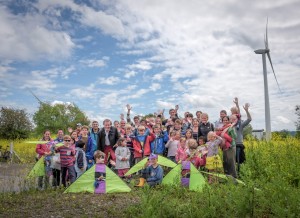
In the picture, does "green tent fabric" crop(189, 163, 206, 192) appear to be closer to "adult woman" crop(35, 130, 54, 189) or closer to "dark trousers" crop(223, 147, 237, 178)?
"dark trousers" crop(223, 147, 237, 178)

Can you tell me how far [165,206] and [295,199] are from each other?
2.03 m

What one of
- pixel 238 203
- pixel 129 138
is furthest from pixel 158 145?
pixel 238 203

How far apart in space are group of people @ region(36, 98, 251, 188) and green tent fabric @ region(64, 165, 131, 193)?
23.8 inches

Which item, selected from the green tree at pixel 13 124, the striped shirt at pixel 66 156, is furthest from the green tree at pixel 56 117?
the striped shirt at pixel 66 156

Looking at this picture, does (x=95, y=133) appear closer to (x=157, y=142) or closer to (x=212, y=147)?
(x=157, y=142)

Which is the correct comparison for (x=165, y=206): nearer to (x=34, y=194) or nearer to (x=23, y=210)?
(x=23, y=210)

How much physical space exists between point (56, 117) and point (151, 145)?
2113 inches

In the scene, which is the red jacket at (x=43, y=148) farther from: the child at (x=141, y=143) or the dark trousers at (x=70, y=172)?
the child at (x=141, y=143)

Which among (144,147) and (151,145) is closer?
(144,147)

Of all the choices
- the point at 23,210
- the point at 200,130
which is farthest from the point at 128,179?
the point at 23,210

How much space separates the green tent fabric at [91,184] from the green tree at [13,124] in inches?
1184

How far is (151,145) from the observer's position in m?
11.5

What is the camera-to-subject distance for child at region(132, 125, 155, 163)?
37.1 feet

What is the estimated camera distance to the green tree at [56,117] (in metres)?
60.0
